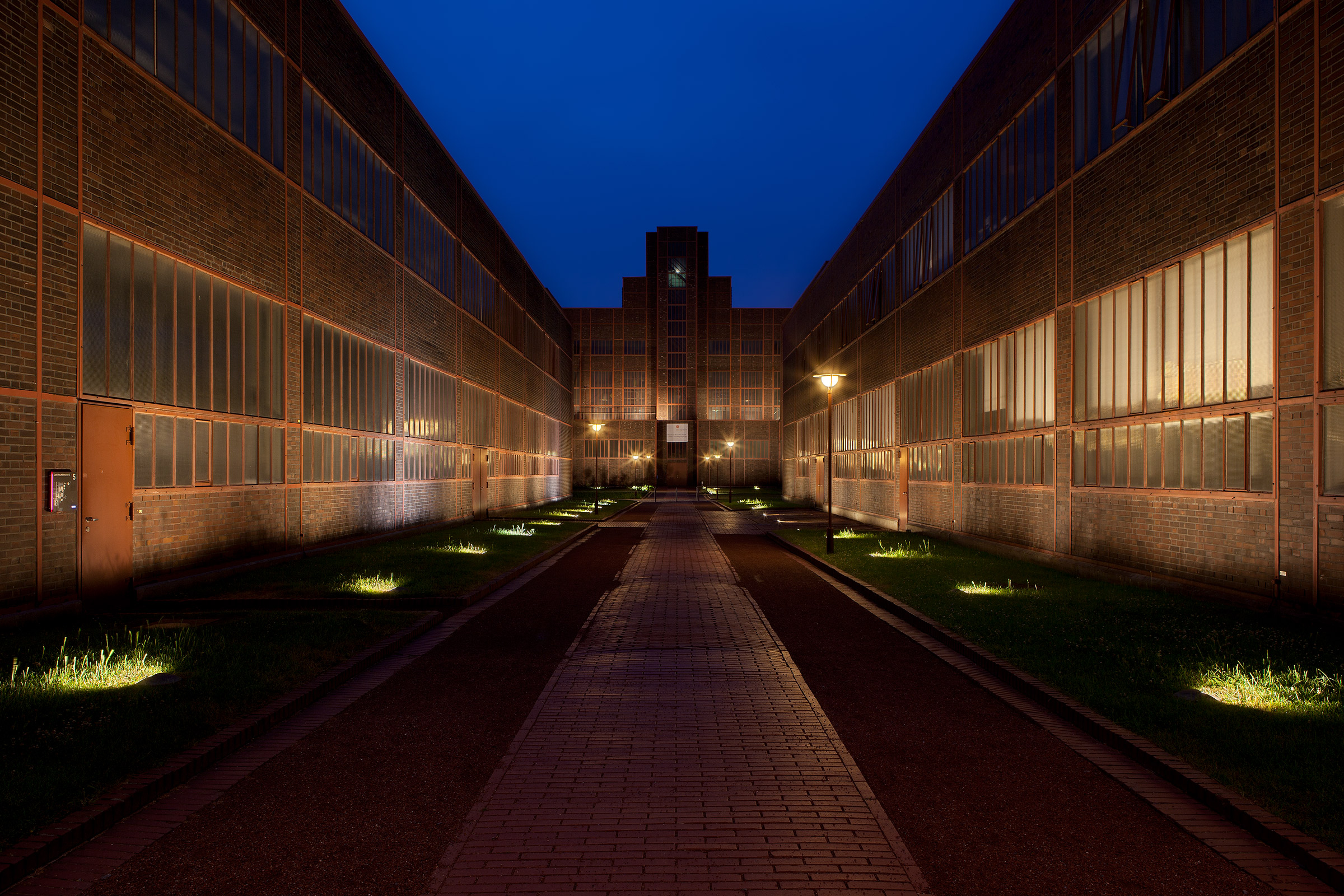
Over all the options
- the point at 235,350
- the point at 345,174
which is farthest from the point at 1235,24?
the point at 345,174

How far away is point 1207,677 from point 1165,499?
7.04 meters

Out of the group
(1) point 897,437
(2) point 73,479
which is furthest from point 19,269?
(1) point 897,437

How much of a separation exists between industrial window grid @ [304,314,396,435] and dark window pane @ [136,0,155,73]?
6.22 m

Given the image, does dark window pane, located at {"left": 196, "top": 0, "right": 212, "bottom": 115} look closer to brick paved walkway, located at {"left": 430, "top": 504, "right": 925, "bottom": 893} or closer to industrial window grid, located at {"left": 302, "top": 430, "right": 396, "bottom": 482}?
industrial window grid, located at {"left": 302, "top": 430, "right": 396, "bottom": 482}

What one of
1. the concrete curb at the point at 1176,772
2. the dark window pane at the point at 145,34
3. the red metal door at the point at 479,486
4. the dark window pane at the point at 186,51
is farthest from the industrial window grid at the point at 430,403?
the concrete curb at the point at 1176,772

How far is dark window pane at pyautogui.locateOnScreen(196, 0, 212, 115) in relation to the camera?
1340cm

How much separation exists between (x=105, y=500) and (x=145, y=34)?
752 cm

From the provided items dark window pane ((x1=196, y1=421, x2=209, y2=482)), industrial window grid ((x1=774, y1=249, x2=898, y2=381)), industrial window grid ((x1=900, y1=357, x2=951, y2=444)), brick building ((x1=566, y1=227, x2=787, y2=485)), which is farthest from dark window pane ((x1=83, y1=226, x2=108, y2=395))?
brick building ((x1=566, y1=227, x2=787, y2=485))

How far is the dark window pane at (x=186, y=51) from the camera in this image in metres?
12.9

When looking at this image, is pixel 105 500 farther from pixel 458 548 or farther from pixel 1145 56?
pixel 1145 56

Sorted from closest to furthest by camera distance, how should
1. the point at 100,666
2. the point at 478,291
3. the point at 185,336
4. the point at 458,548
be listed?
1. the point at 100,666
2. the point at 185,336
3. the point at 458,548
4. the point at 478,291

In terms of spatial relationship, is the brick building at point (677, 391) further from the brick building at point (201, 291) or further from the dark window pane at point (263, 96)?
the dark window pane at point (263, 96)

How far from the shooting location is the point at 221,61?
1412cm

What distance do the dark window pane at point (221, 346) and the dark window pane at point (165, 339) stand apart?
1154 mm
